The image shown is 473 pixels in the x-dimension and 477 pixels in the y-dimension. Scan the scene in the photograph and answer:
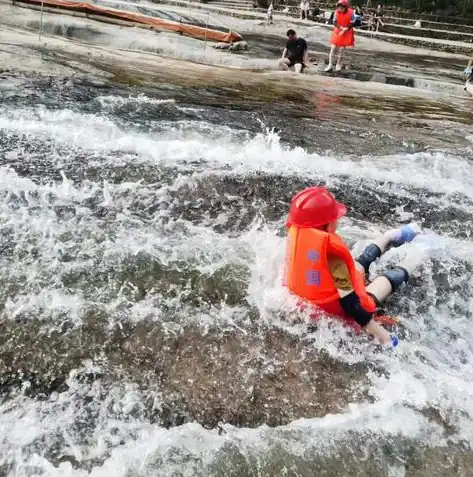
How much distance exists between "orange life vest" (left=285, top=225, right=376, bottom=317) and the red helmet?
7 cm

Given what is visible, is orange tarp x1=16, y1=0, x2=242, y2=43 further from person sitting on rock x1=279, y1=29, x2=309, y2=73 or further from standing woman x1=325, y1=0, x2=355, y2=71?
standing woman x1=325, y1=0, x2=355, y2=71

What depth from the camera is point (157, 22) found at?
696 inches

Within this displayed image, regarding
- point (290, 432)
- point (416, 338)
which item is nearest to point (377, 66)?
point (416, 338)

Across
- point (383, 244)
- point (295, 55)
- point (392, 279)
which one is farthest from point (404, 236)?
point (295, 55)

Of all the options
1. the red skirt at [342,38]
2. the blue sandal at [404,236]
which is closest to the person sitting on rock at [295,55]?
the red skirt at [342,38]

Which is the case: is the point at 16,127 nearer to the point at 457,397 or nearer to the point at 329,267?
the point at 329,267

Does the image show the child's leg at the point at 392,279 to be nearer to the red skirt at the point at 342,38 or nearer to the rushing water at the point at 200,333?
the rushing water at the point at 200,333

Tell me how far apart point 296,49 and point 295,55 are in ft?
0.47

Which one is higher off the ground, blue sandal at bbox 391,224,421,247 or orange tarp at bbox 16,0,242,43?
orange tarp at bbox 16,0,242,43

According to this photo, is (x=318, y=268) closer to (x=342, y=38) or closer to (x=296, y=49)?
(x=296, y=49)

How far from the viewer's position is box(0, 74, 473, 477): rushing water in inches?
118

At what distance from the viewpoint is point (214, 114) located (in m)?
8.72

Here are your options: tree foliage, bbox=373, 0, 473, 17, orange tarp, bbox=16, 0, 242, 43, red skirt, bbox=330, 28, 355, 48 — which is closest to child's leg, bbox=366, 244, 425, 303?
red skirt, bbox=330, 28, 355, 48

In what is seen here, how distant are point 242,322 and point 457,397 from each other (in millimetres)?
1529
